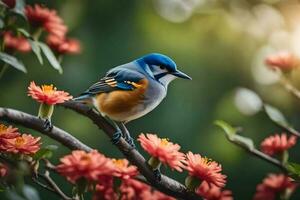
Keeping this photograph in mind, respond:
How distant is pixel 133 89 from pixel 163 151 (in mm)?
508

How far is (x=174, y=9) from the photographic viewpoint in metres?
2.21

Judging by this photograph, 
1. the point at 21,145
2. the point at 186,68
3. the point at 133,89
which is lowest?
the point at 186,68

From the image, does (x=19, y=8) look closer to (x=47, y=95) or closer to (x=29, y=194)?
(x=47, y=95)

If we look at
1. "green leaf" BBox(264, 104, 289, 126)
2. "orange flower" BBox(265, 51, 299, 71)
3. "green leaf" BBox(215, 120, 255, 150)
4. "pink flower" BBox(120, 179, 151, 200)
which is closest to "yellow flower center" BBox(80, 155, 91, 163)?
"pink flower" BBox(120, 179, 151, 200)

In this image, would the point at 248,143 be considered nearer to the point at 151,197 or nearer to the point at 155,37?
the point at 151,197

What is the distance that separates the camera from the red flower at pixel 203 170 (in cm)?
86

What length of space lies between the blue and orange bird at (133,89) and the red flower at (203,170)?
1.02 ft

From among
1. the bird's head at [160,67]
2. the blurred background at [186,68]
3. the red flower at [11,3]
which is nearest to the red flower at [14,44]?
the red flower at [11,3]

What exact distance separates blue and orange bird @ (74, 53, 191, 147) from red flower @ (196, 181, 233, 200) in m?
0.30

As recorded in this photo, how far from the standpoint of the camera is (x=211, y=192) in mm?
885

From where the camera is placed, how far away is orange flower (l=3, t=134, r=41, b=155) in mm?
810

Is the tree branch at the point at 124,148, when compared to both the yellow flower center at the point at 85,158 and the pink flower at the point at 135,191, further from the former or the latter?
the yellow flower center at the point at 85,158

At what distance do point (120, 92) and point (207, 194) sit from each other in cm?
45

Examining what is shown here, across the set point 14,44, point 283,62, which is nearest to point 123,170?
point 14,44
